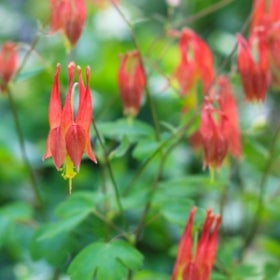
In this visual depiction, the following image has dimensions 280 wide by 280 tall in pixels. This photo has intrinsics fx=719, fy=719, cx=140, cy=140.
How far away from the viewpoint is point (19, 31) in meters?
3.49

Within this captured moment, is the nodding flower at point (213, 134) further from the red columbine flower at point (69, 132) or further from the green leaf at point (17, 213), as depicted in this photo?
the green leaf at point (17, 213)

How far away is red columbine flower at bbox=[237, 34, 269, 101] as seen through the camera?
4.87 feet

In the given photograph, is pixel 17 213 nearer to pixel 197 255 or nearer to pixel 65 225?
pixel 65 225

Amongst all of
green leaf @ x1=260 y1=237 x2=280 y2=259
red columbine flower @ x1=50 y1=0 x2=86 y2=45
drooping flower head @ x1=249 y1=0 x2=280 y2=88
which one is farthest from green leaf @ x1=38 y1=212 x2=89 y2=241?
green leaf @ x1=260 y1=237 x2=280 y2=259

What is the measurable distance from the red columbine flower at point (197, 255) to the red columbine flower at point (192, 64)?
0.39 metres

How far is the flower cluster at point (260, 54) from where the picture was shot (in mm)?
1498

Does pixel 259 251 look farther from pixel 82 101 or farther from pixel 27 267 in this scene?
pixel 82 101

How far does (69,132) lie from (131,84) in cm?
40

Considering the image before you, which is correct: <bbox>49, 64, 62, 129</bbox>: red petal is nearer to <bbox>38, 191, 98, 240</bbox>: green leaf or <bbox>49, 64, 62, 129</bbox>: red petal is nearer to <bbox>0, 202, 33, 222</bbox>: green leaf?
<bbox>38, 191, 98, 240</bbox>: green leaf

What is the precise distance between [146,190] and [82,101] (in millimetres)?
409

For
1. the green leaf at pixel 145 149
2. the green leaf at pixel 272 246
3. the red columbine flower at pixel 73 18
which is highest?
the red columbine flower at pixel 73 18

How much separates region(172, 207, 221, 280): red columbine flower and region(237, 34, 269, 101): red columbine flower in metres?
0.29

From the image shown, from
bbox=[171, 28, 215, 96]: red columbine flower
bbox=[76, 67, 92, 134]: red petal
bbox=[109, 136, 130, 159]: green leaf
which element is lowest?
bbox=[109, 136, 130, 159]: green leaf

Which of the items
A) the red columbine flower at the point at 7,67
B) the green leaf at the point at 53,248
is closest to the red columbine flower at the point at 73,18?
the red columbine flower at the point at 7,67
